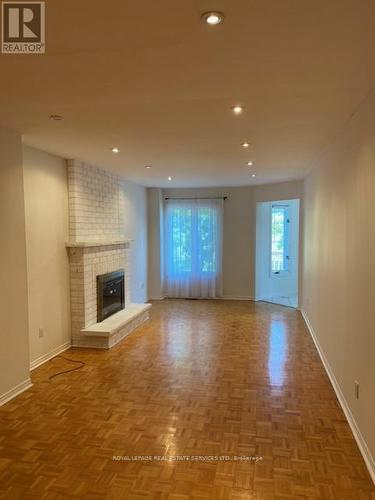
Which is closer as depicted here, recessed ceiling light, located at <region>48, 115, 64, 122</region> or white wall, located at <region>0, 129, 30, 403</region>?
recessed ceiling light, located at <region>48, 115, 64, 122</region>

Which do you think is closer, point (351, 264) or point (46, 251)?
point (351, 264)

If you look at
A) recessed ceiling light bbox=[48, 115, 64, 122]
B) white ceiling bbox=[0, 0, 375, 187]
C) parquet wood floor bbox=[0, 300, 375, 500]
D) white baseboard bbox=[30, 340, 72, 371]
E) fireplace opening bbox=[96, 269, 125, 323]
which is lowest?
parquet wood floor bbox=[0, 300, 375, 500]

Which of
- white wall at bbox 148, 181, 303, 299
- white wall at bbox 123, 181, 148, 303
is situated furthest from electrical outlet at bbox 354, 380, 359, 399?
white wall at bbox 148, 181, 303, 299

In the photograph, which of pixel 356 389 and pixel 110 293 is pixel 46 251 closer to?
pixel 110 293

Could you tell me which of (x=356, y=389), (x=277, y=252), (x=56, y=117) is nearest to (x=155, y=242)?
(x=277, y=252)

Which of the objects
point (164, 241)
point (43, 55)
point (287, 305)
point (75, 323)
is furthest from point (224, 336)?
point (43, 55)

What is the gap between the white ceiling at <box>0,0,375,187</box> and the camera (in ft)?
4.75

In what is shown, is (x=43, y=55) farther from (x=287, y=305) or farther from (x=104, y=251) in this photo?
(x=287, y=305)

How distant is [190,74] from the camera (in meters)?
2.01

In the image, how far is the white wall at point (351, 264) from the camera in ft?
7.53

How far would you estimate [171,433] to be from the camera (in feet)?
8.69

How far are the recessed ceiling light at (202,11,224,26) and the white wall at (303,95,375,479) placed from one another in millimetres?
1263

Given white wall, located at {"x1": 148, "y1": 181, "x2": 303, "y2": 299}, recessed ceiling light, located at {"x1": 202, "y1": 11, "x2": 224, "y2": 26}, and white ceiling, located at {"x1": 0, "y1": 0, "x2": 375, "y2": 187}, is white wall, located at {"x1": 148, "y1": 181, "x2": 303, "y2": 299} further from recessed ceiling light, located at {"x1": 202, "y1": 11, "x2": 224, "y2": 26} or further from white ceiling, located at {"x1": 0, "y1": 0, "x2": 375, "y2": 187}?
recessed ceiling light, located at {"x1": 202, "y1": 11, "x2": 224, "y2": 26}

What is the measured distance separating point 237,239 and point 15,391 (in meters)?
5.34
